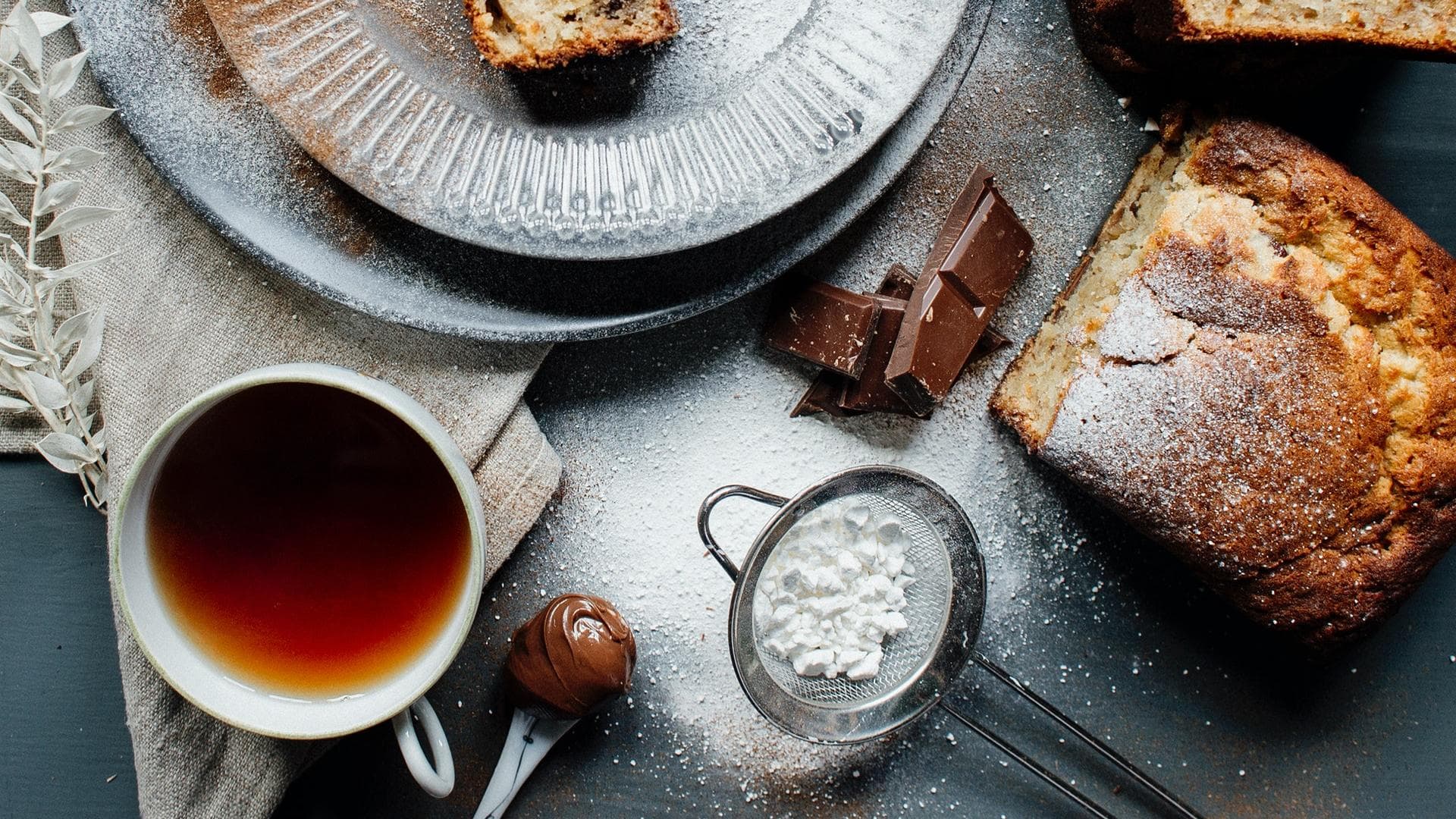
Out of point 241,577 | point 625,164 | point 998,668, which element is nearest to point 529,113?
point 625,164

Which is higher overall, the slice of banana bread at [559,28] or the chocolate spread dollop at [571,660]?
the slice of banana bread at [559,28]

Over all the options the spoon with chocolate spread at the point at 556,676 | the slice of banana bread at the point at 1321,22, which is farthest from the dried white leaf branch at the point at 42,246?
the slice of banana bread at the point at 1321,22

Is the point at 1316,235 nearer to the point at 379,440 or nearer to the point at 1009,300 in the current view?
the point at 1009,300

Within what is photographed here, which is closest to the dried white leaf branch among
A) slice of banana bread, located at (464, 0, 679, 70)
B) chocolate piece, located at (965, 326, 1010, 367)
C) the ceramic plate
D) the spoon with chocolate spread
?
the ceramic plate

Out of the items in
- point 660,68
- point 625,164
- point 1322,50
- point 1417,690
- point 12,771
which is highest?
point 1322,50

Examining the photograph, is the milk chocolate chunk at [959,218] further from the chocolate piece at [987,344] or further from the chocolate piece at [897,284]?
the chocolate piece at [987,344]

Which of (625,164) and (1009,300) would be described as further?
(1009,300)
